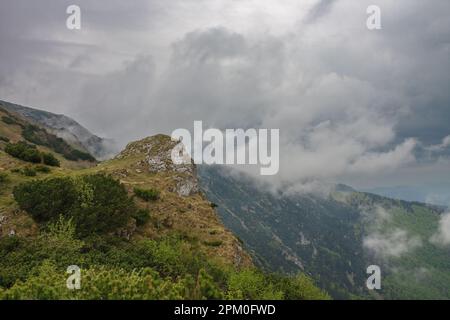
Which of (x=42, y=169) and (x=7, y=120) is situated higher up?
(x=7, y=120)

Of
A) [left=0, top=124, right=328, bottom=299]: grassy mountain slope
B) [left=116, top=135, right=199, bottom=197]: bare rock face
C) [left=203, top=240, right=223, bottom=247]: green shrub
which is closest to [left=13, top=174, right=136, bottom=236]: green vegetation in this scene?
[left=0, top=124, right=328, bottom=299]: grassy mountain slope

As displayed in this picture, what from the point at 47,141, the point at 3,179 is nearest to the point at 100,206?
the point at 3,179

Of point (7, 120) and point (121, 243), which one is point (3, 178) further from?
point (7, 120)

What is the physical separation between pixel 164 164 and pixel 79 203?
112 ft

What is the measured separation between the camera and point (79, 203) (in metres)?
60.5

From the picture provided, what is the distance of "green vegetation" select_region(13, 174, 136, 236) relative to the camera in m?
57.3

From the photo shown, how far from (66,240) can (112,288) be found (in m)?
25.5

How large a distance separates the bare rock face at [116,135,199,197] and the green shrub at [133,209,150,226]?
16910 mm

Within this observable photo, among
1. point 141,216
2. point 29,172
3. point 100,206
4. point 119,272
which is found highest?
point 29,172

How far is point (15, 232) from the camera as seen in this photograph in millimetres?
54938

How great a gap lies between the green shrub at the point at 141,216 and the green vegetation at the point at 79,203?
1123 millimetres

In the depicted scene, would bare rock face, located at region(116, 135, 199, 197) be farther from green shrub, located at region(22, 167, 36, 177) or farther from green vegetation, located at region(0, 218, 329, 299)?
green vegetation, located at region(0, 218, 329, 299)

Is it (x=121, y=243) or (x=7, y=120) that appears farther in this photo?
(x=7, y=120)

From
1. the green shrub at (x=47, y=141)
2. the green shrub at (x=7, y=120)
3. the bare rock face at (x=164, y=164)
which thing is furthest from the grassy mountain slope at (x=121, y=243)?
the green shrub at (x=7, y=120)
